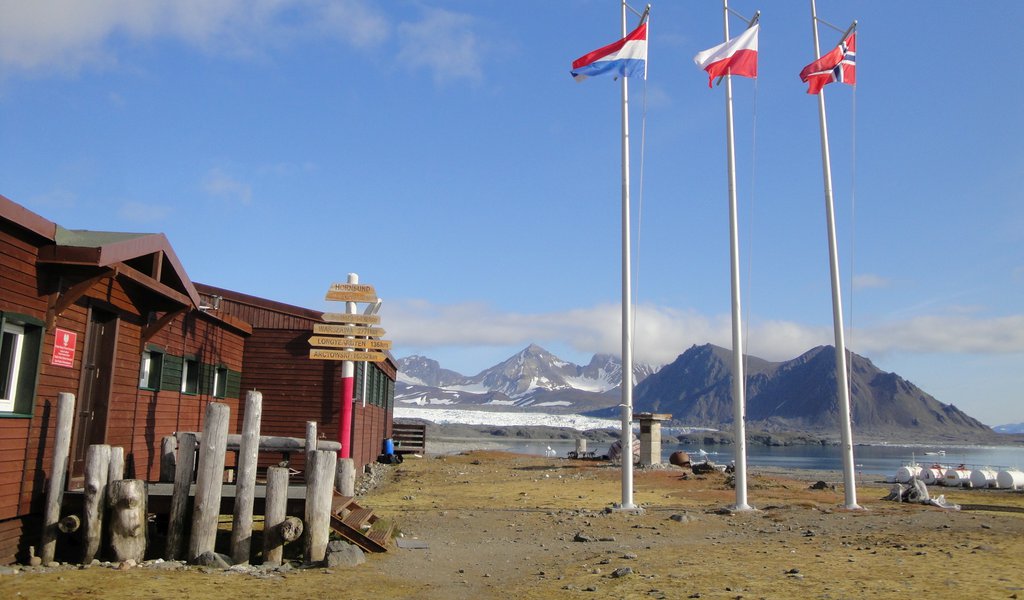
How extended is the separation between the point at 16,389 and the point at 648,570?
903 centimetres

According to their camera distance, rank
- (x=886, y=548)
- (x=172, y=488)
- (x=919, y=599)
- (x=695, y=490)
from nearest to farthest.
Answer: (x=919, y=599)
(x=172, y=488)
(x=886, y=548)
(x=695, y=490)

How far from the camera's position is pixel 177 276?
15406mm

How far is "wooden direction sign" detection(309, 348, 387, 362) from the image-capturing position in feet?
71.2

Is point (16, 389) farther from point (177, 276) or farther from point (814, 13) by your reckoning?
point (814, 13)

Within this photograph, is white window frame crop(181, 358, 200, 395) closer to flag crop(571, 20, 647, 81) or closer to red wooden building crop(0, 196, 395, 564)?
red wooden building crop(0, 196, 395, 564)

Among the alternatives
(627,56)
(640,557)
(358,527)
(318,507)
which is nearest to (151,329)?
(358,527)

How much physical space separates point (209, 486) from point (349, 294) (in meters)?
10.2

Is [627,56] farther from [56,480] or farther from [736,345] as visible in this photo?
[56,480]

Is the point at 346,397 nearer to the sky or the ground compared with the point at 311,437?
nearer to the sky

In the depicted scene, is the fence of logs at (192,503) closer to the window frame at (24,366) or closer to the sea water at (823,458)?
the window frame at (24,366)

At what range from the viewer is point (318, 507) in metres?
11.9

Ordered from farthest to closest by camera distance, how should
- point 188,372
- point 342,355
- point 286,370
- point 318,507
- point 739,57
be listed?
point 286,370 → point 342,355 → point 739,57 → point 188,372 → point 318,507

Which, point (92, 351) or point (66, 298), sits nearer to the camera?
point (66, 298)

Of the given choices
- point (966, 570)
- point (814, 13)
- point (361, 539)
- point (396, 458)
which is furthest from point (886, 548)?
point (396, 458)
